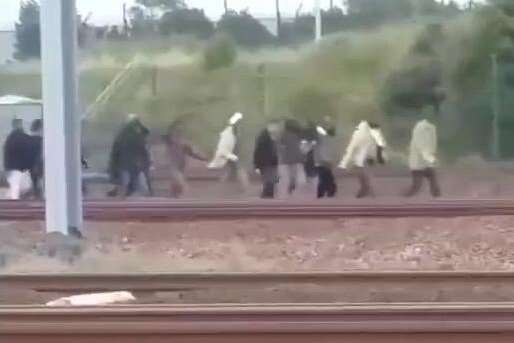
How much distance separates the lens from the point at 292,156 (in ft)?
58.2

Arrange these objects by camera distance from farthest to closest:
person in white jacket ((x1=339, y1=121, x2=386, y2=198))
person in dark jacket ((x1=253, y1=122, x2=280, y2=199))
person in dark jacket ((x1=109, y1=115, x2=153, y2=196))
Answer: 1. person in white jacket ((x1=339, y1=121, x2=386, y2=198))
2. person in dark jacket ((x1=253, y1=122, x2=280, y2=199))
3. person in dark jacket ((x1=109, y1=115, x2=153, y2=196))

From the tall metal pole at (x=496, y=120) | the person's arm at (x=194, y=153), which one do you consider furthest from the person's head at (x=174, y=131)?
the tall metal pole at (x=496, y=120)

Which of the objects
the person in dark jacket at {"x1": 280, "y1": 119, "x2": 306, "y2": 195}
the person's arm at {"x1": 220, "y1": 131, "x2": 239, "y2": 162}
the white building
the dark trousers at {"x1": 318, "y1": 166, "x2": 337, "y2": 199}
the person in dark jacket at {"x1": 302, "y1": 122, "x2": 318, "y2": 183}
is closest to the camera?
the dark trousers at {"x1": 318, "y1": 166, "x2": 337, "y2": 199}

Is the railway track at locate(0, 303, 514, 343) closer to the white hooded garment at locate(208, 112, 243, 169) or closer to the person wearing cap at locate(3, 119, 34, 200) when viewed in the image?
the person wearing cap at locate(3, 119, 34, 200)

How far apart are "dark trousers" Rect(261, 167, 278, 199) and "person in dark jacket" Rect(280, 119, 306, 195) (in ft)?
0.84

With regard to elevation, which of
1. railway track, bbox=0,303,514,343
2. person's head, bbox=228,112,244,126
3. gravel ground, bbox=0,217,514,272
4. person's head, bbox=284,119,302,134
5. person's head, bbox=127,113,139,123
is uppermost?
person's head, bbox=127,113,139,123

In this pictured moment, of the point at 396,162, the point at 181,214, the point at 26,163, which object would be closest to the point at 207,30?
the point at 396,162

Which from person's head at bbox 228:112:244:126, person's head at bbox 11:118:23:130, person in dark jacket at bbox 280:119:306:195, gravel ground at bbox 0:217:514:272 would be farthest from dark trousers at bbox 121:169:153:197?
gravel ground at bbox 0:217:514:272

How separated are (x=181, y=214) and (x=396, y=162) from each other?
5.33 meters

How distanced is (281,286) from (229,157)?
→ 9780mm

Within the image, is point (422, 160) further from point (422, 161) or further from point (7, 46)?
point (7, 46)

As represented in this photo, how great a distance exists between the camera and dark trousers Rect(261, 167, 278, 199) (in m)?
17.8

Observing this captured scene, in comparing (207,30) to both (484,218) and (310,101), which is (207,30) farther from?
(484,218)

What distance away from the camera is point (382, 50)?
23.3 metres
